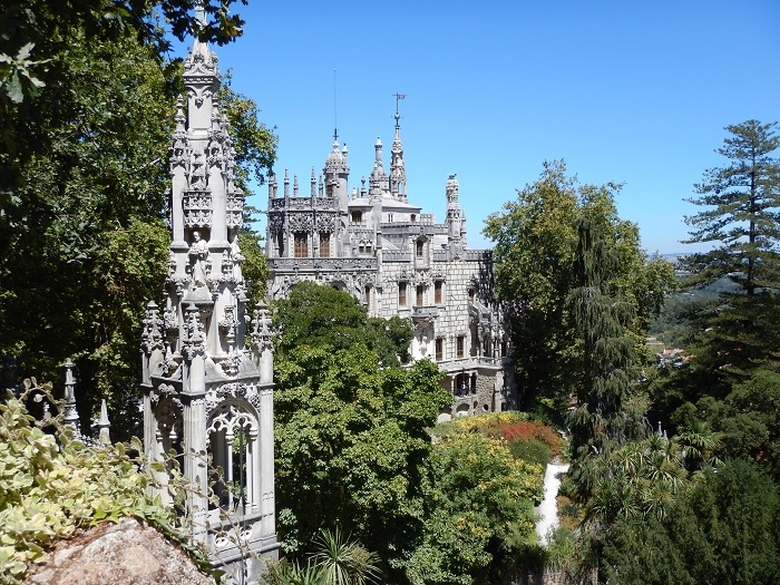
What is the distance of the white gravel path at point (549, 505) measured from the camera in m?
25.1

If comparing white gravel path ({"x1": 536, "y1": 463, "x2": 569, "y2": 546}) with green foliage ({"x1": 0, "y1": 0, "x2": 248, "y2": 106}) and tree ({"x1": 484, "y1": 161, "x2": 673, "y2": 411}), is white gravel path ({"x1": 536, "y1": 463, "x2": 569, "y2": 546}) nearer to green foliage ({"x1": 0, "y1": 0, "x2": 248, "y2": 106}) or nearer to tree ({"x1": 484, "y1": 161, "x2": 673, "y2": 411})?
tree ({"x1": 484, "y1": 161, "x2": 673, "y2": 411})

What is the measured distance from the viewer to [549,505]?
28109 millimetres

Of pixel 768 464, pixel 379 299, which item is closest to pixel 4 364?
pixel 768 464

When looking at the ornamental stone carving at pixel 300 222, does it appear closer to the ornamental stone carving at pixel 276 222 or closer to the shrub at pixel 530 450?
the ornamental stone carving at pixel 276 222

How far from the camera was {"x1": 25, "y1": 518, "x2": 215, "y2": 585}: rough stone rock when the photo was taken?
127 inches

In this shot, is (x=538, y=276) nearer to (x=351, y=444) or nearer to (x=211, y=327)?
(x=351, y=444)

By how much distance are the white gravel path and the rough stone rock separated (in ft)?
73.8

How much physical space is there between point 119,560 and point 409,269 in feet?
128

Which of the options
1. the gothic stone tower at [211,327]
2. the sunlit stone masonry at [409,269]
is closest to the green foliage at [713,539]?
the gothic stone tower at [211,327]

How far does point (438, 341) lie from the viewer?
4462cm

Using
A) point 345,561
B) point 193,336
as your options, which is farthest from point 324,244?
point 193,336

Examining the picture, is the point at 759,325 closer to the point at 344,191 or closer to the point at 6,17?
the point at 344,191

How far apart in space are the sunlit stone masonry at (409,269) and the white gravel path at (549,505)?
8.15 metres

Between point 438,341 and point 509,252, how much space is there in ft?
24.6
